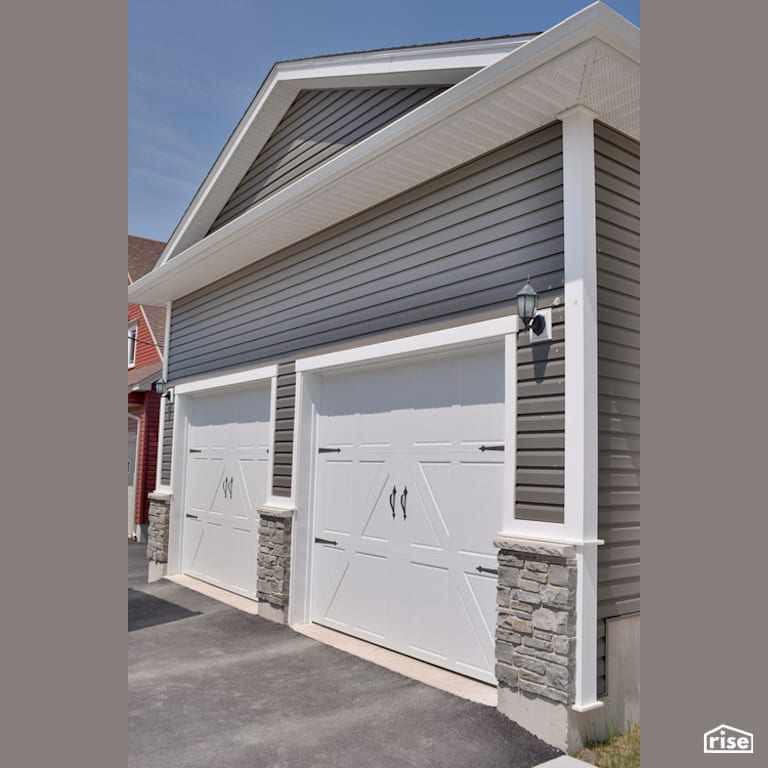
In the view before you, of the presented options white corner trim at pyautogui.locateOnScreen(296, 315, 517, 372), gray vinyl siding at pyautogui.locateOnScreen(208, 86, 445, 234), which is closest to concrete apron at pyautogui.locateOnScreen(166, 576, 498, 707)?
white corner trim at pyautogui.locateOnScreen(296, 315, 517, 372)

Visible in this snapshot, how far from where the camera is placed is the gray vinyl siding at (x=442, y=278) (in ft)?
14.8

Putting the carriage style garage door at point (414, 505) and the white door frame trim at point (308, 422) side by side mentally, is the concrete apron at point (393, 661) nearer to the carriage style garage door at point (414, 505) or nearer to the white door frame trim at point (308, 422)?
the carriage style garage door at point (414, 505)

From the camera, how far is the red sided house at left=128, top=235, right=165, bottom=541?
14.5 metres

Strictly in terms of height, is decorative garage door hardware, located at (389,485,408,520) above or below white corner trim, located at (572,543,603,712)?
above

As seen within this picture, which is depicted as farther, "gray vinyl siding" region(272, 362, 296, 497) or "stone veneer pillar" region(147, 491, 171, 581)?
"stone veneer pillar" region(147, 491, 171, 581)

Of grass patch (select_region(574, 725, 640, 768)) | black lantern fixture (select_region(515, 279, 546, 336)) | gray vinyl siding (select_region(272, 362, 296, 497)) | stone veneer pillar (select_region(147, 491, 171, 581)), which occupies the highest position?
black lantern fixture (select_region(515, 279, 546, 336))

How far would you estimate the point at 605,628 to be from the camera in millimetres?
4262

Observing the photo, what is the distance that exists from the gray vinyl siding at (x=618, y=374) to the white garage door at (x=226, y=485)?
4.40 meters

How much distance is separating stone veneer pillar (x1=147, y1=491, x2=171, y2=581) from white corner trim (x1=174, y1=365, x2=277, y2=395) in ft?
5.09

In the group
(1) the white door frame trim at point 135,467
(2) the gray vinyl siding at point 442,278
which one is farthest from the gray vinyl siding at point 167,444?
(1) the white door frame trim at point 135,467

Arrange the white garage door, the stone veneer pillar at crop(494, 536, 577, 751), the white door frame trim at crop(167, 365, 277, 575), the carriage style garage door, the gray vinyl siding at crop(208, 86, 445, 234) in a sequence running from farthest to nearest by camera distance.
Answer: the white door frame trim at crop(167, 365, 277, 575) → the white garage door → the gray vinyl siding at crop(208, 86, 445, 234) → the carriage style garage door → the stone veneer pillar at crop(494, 536, 577, 751)

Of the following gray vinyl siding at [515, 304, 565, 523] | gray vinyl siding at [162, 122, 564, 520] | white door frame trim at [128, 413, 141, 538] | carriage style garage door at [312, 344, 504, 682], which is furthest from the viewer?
white door frame trim at [128, 413, 141, 538]

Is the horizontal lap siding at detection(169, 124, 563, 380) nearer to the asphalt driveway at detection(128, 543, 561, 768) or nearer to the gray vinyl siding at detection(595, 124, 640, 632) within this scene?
the gray vinyl siding at detection(595, 124, 640, 632)

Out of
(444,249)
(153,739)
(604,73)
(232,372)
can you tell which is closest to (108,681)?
(153,739)
